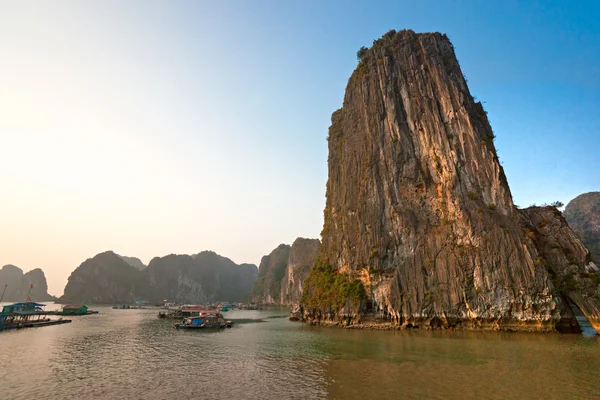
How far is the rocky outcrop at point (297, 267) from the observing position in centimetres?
14431

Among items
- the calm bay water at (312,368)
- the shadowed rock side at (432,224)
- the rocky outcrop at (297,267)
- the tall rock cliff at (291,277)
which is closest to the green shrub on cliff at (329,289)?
the shadowed rock side at (432,224)

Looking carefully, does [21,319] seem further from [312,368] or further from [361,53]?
[361,53]

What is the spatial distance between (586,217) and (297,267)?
110m

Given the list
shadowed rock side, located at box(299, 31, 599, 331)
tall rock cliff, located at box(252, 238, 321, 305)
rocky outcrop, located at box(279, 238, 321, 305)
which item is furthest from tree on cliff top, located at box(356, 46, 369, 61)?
rocky outcrop, located at box(279, 238, 321, 305)

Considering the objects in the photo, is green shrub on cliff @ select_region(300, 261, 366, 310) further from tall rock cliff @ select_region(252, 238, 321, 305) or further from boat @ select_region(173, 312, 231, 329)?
tall rock cliff @ select_region(252, 238, 321, 305)

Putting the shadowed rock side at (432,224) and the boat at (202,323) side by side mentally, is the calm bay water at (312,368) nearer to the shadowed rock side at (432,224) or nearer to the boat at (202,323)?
the shadowed rock side at (432,224)

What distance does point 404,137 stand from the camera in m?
59.8

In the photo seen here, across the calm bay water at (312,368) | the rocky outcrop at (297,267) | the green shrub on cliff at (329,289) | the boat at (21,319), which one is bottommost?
the calm bay water at (312,368)

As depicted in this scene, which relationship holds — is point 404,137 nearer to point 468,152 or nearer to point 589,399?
point 468,152

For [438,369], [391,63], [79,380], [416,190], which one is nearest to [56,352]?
[79,380]

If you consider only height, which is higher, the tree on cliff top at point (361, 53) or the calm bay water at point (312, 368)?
the tree on cliff top at point (361, 53)

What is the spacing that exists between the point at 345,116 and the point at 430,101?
22.7 metres

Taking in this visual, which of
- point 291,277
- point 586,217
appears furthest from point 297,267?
point 586,217

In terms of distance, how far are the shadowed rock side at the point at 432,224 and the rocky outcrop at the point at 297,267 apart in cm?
7466
